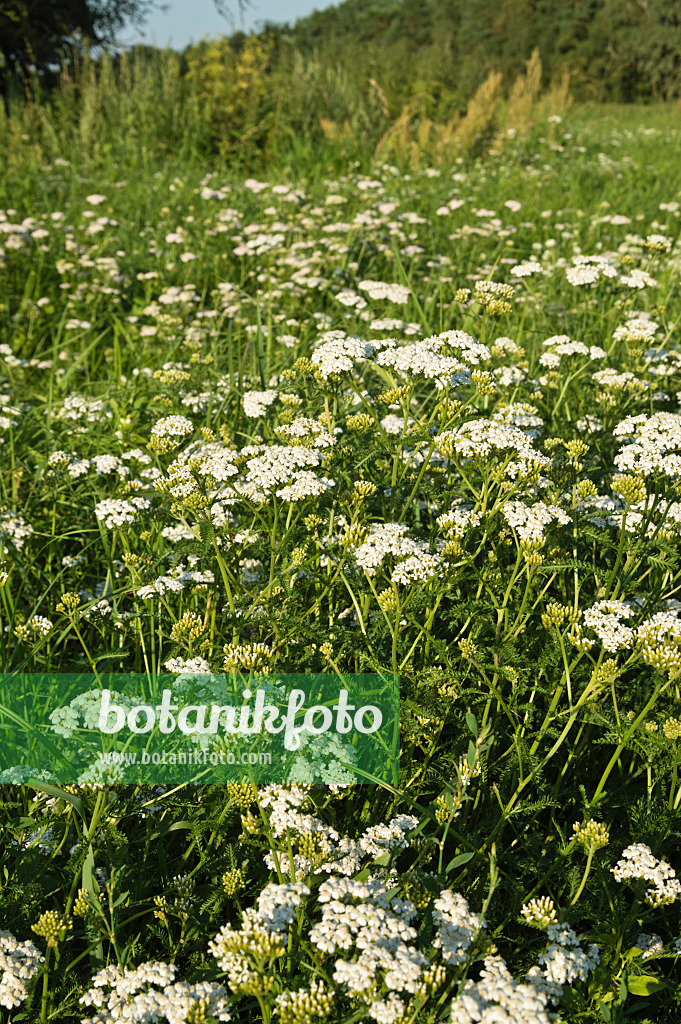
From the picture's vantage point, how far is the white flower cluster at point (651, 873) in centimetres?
167

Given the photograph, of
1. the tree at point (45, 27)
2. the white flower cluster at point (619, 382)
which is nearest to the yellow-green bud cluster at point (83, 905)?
the white flower cluster at point (619, 382)

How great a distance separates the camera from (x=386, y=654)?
237cm

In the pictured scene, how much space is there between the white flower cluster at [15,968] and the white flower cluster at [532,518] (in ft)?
5.55

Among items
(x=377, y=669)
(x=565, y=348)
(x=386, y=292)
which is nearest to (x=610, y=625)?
(x=377, y=669)

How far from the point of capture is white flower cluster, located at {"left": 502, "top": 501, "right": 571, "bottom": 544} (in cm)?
221

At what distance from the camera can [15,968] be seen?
158 cm

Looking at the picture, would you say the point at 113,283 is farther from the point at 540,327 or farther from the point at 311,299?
the point at 540,327

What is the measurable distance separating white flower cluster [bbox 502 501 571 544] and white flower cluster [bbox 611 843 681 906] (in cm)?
89

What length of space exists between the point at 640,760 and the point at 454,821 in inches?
28.5

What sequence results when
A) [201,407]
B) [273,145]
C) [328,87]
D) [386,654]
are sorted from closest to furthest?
[386,654], [201,407], [273,145], [328,87]

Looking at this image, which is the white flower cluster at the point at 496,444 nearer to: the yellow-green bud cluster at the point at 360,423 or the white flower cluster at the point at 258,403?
the yellow-green bud cluster at the point at 360,423

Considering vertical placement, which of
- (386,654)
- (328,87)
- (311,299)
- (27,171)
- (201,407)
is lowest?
(386,654)

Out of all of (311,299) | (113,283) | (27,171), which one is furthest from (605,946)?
(27,171)

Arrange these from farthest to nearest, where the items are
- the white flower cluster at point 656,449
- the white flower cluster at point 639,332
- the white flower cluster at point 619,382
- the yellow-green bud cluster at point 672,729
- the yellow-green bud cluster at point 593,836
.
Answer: the white flower cluster at point 639,332 → the white flower cluster at point 619,382 → the white flower cluster at point 656,449 → the yellow-green bud cluster at point 672,729 → the yellow-green bud cluster at point 593,836
